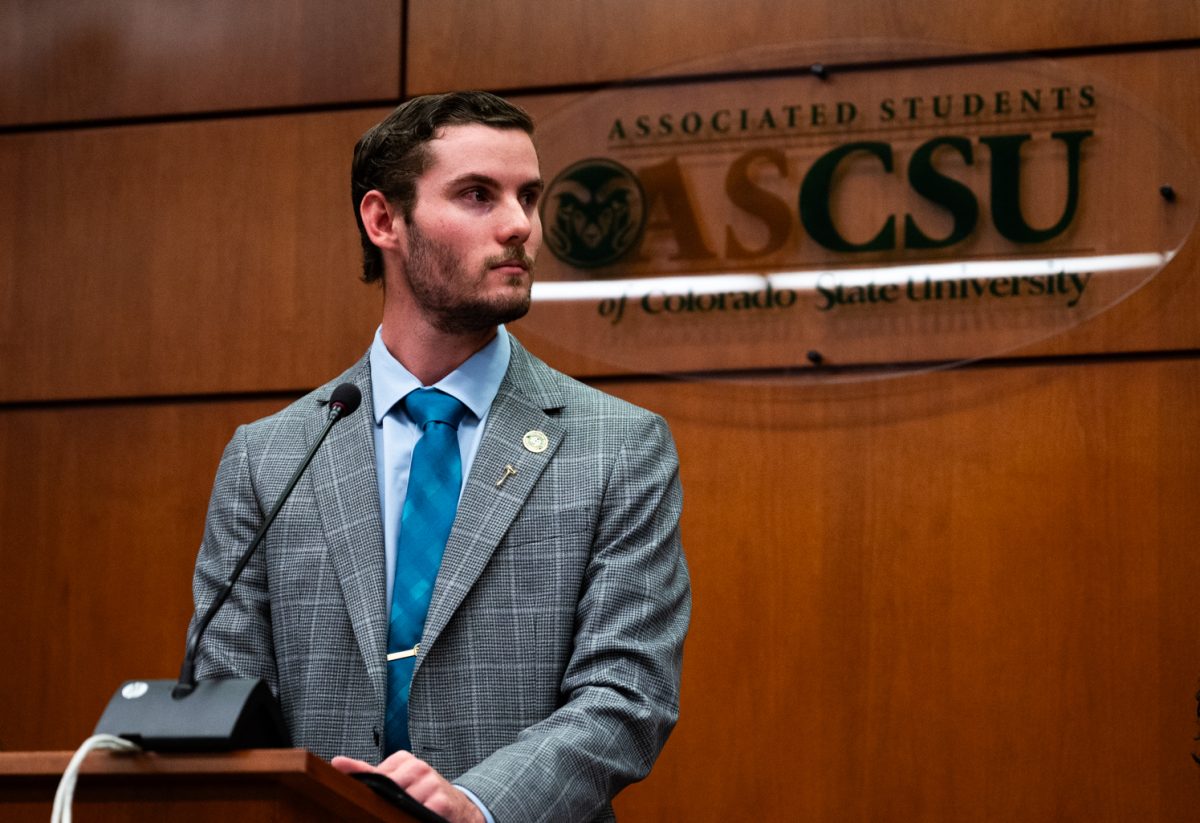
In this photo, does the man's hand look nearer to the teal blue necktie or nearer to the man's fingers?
the man's fingers

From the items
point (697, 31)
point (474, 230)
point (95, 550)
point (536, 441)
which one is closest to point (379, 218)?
point (474, 230)

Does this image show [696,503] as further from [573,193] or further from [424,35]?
[424,35]

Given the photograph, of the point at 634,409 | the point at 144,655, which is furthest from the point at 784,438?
the point at 144,655

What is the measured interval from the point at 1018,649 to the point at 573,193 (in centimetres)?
136

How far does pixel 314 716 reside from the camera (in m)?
2.08

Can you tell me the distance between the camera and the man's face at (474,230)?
2209 mm

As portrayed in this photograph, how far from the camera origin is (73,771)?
1.39 meters

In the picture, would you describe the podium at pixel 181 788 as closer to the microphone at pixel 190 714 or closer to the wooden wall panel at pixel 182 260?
the microphone at pixel 190 714

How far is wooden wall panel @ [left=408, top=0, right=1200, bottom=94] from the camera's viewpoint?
3395 mm

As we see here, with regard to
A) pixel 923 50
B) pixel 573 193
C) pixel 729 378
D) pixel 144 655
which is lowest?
pixel 144 655

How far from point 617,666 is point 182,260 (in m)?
2.20

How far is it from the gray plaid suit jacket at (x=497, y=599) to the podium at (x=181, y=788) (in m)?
0.50

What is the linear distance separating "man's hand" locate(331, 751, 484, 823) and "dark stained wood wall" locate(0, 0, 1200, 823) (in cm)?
170

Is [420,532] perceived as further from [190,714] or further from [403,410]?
[190,714]
